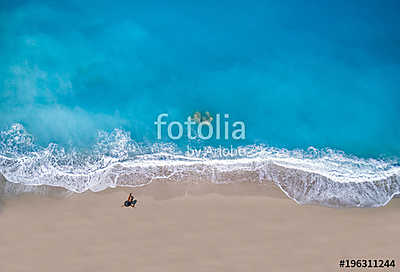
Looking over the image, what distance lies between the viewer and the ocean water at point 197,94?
277cm

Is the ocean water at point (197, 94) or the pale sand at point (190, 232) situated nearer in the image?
the pale sand at point (190, 232)

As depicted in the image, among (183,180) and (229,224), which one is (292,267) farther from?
(183,180)

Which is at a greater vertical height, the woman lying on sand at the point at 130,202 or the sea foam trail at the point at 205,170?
the sea foam trail at the point at 205,170

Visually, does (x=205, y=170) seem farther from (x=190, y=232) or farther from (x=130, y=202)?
(x=130, y=202)

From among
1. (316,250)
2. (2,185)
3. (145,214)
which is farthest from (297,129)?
(2,185)

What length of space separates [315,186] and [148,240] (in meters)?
1.31

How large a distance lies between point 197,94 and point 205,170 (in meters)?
0.68

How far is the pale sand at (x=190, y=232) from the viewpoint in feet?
7.96

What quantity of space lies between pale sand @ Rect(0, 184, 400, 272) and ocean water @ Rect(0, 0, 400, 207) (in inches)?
5.7

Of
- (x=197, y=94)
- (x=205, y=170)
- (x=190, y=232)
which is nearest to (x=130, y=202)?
(x=190, y=232)

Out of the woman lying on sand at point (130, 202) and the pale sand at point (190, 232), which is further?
the woman lying on sand at point (130, 202)

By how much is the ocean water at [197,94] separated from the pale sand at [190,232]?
14cm

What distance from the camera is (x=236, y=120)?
2.96 m

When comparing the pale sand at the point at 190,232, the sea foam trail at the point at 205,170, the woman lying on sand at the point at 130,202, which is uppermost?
the sea foam trail at the point at 205,170
